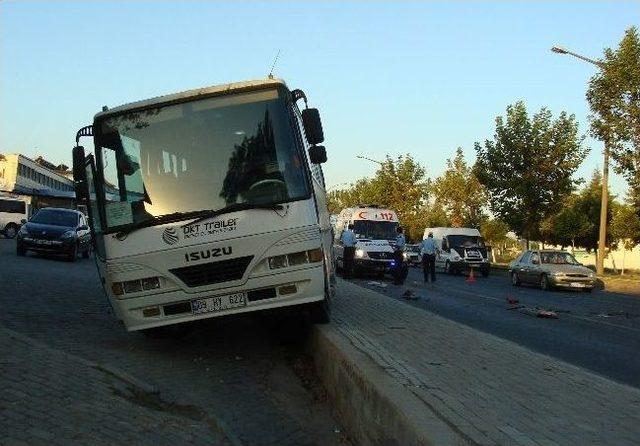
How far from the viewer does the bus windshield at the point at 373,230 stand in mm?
29266

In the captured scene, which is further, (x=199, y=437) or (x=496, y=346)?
(x=496, y=346)

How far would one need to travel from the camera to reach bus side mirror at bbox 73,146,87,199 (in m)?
8.30

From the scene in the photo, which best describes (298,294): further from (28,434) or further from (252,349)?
(28,434)

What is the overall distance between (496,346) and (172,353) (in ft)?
12.6

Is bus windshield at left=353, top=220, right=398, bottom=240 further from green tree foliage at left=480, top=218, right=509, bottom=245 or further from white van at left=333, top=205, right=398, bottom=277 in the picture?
→ green tree foliage at left=480, top=218, right=509, bottom=245

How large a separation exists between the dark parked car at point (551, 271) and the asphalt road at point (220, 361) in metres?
16.7

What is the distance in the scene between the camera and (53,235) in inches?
993

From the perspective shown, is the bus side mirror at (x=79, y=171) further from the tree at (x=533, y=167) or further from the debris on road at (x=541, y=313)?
the tree at (x=533, y=167)

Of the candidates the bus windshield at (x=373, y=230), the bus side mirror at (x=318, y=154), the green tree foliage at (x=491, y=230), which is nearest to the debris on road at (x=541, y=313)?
the bus side mirror at (x=318, y=154)

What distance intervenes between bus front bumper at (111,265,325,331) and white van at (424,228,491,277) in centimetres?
3025

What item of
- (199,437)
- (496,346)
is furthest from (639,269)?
(199,437)

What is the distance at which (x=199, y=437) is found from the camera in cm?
550

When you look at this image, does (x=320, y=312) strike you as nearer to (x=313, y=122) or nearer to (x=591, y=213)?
(x=313, y=122)

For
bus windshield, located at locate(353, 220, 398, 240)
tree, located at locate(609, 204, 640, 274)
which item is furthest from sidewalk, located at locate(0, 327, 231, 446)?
tree, located at locate(609, 204, 640, 274)
